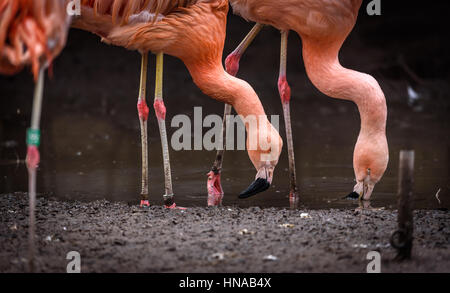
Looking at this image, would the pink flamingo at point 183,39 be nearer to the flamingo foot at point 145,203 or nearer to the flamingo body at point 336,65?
the flamingo foot at point 145,203

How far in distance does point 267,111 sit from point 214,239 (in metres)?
7.69

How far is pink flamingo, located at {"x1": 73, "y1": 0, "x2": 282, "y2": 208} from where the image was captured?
5211 millimetres

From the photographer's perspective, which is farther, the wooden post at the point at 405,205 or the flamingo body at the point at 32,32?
the wooden post at the point at 405,205

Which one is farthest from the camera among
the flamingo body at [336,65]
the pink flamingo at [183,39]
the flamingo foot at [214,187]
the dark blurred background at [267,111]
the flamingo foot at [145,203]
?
the dark blurred background at [267,111]

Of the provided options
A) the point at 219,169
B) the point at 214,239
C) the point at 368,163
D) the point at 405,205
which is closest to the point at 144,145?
the point at 219,169

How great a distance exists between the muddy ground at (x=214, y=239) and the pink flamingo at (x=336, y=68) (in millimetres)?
446

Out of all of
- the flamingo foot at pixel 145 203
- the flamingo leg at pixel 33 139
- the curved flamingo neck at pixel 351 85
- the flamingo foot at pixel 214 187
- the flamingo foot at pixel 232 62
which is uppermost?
the flamingo foot at pixel 232 62

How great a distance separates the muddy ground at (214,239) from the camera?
369 cm

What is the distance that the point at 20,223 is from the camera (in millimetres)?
4637

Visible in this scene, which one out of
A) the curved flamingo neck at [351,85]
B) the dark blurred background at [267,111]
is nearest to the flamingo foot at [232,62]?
the curved flamingo neck at [351,85]

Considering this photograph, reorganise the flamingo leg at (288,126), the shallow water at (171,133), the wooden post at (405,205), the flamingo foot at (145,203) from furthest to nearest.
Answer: the shallow water at (171,133), the flamingo leg at (288,126), the flamingo foot at (145,203), the wooden post at (405,205)

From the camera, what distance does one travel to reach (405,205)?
368 centimetres

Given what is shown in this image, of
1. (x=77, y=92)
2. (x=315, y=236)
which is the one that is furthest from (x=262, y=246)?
(x=77, y=92)
